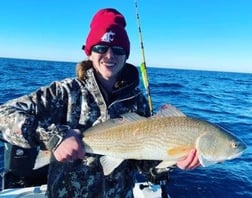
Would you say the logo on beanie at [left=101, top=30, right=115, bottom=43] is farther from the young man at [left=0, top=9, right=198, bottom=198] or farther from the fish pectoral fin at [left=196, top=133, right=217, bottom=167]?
the fish pectoral fin at [left=196, top=133, right=217, bottom=167]

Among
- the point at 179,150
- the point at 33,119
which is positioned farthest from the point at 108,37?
the point at 179,150

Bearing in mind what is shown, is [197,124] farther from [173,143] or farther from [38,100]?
[38,100]

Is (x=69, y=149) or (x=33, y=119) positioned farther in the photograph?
(x=33, y=119)

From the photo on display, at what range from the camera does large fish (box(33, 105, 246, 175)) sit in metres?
3.14

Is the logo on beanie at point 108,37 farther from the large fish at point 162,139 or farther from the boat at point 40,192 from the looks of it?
the boat at point 40,192

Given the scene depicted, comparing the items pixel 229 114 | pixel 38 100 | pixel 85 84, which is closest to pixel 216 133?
pixel 85 84

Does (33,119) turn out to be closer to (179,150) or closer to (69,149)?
(69,149)

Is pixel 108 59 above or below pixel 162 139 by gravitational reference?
above

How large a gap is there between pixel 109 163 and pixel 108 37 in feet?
3.75

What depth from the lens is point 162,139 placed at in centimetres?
316

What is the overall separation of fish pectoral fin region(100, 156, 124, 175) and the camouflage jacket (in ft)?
0.80

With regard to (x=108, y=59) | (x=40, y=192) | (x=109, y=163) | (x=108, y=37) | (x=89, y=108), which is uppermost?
(x=108, y=37)

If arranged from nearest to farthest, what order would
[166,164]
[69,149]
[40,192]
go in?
[69,149] → [166,164] → [40,192]

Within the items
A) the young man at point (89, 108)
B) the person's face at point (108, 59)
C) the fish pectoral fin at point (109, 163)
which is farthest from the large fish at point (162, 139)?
the person's face at point (108, 59)
